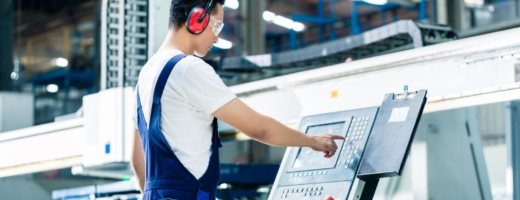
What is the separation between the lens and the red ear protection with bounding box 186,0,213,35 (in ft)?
7.83

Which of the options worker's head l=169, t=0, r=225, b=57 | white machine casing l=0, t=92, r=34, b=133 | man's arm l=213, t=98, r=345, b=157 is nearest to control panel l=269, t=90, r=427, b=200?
man's arm l=213, t=98, r=345, b=157

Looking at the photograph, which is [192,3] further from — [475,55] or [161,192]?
[475,55]

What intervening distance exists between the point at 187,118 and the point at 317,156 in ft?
2.33

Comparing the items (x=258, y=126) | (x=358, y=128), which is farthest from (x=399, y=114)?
(x=258, y=126)

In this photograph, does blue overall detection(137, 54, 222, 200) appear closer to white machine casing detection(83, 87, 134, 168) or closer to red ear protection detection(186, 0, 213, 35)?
red ear protection detection(186, 0, 213, 35)

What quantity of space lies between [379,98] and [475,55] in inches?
19.6

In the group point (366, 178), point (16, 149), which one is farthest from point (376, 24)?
point (366, 178)

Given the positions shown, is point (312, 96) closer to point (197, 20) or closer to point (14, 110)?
point (197, 20)

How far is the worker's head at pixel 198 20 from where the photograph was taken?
2.40 metres

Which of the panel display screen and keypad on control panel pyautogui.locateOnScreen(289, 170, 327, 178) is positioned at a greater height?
the panel display screen

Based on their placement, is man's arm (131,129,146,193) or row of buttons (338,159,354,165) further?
row of buttons (338,159,354,165)

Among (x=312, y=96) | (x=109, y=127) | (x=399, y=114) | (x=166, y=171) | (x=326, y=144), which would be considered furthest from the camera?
(x=109, y=127)

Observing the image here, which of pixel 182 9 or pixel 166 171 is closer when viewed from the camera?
pixel 166 171

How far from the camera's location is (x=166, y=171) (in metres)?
2.32
